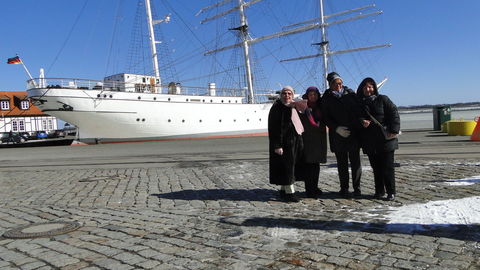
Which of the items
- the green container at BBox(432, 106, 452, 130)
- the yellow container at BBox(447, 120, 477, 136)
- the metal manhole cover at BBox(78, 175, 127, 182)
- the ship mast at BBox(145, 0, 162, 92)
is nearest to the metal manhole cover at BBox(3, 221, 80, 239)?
the metal manhole cover at BBox(78, 175, 127, 182)

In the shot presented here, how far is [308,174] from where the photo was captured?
5953mm

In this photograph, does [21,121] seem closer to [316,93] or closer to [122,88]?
[122,88]

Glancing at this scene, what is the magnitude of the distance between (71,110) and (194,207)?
25819mm

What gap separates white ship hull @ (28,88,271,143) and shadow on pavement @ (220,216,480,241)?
26673 mm

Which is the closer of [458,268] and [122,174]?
[458,268]

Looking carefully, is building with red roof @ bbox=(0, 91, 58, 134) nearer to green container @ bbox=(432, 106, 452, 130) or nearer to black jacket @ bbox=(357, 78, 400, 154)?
green container @ bbox=(432, 106, 452, 130)

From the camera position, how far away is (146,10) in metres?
35.2

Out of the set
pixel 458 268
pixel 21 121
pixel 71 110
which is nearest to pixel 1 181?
pixel 458 268

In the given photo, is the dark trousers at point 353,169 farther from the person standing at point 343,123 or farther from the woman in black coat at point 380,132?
the woman in black coat at point 380,132

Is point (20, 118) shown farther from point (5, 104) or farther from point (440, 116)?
point (440, 116)

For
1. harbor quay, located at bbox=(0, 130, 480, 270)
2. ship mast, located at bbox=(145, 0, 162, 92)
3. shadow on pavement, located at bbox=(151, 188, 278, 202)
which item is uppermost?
ship mast, located at bbox=(145, 0, 162, 92)

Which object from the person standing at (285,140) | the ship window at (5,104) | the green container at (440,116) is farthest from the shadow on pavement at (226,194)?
the ship window at (5,104)

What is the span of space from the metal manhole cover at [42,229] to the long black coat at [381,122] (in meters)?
3.99

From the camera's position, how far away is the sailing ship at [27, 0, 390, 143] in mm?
28844
